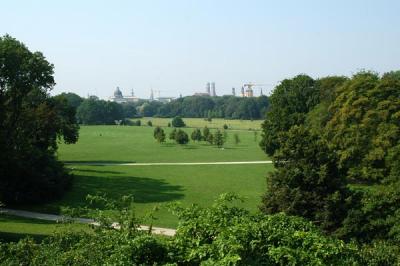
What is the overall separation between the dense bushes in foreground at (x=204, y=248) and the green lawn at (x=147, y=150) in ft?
154

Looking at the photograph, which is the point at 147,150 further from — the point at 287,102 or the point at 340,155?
the point at 340,155

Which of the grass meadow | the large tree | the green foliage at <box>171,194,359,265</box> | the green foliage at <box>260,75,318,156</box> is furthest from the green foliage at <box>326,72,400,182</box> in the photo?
the green foliage at <box>171,194,359,265</box>

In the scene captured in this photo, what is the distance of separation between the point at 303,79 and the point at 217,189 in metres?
25.0

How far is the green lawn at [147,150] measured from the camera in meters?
61.2

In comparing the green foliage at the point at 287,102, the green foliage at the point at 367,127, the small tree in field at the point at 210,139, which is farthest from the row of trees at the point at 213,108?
the green foliage at the point at 367,127

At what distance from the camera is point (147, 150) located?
235ft

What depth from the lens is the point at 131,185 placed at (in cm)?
3997

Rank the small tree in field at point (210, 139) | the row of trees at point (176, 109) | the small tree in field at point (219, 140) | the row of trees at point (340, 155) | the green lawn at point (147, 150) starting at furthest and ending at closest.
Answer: the row of trees at point (176, 109) < the small tree in field at point (210, 139) < the small tree in field at point (219, 140) < the green lawn at point (147, 150) < the row of trees at point (340, 155)

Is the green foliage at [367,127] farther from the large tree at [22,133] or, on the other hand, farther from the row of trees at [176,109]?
the row of trees at [176,109]

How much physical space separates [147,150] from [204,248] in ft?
202

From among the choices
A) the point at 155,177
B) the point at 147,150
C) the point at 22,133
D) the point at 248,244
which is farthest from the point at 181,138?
the point at 248,244

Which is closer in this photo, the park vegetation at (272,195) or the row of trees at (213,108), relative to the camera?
the park vegetation at (272,195)

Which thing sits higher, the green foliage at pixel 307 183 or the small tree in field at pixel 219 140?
the green foliage at pixel 307 183

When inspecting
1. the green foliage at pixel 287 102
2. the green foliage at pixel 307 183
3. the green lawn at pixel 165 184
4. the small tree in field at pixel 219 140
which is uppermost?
the green foliage at pixel 287 102
